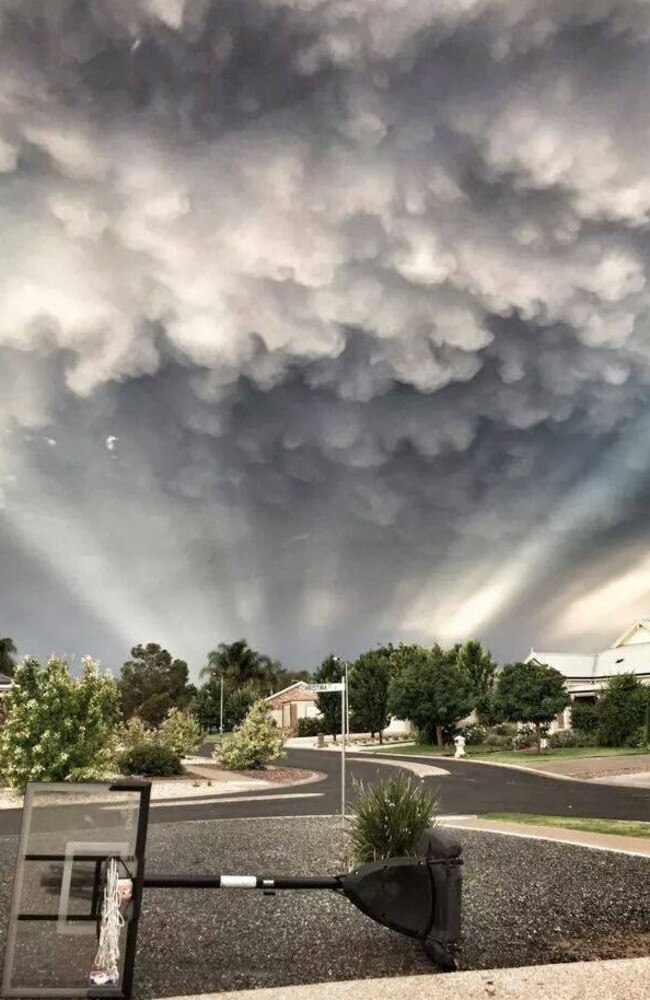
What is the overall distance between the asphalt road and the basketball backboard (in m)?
10.9

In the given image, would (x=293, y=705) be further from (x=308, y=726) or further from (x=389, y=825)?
(x=389, y=825)

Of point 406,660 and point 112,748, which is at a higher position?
point 406,660

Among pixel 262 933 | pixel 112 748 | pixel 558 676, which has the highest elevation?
pixel 558 676

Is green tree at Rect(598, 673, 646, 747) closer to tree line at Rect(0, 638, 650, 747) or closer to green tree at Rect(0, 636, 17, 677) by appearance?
tree line at Rect(0, 638, 650, 747)

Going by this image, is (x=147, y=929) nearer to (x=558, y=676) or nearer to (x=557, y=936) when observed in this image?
(x=557, y=936)

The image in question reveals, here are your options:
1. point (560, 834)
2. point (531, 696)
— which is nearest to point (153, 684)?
point (531, 696)

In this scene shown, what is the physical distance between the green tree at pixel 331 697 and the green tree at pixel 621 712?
1902 centimetres

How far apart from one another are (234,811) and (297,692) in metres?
67.2

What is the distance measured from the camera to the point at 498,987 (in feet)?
18.7

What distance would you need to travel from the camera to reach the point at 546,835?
13.0 meters

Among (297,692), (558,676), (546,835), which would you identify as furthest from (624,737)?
(297,692)

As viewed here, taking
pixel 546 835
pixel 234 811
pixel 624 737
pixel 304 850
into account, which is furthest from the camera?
pixel 624 737

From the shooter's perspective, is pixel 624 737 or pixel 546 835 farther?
pixel 624 737

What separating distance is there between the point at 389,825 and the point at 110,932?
5.37m
